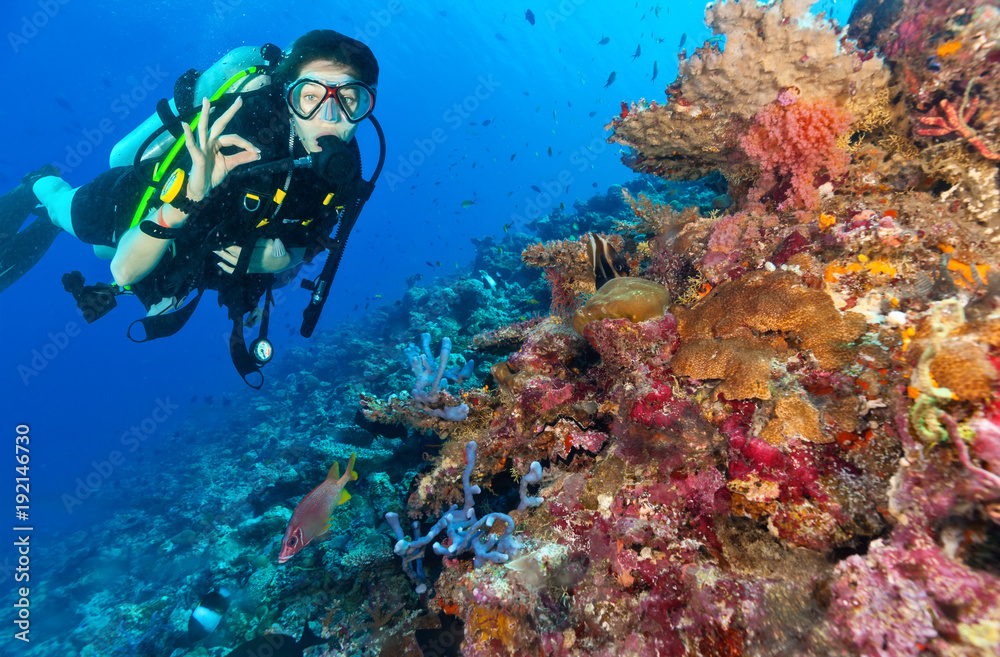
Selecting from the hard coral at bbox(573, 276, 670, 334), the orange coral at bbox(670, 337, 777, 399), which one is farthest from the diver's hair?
the orange coral at bbox(670, 337, 777, 399)

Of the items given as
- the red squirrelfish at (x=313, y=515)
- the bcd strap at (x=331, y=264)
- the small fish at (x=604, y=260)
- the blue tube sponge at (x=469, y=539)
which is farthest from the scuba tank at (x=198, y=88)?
the blue tube sponge at (x=469, y=539)

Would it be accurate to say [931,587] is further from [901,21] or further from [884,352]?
[901,21]

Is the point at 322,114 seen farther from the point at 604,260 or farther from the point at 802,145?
the point at 802,145

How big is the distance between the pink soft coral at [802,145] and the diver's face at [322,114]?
12.8 feet

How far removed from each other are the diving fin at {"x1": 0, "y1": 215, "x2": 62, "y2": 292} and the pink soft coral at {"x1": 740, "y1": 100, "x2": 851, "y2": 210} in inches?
365

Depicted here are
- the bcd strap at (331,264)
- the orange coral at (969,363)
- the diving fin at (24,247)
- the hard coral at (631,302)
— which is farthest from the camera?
the diving fin at (24,247)

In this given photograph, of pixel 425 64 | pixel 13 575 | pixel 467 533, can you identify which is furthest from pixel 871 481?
pixel 425 64

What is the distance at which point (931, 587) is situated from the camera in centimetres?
116

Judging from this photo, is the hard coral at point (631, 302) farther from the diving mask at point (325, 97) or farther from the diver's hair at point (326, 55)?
the diver's hair at point (326, 55)

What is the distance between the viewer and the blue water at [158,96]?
38719 mm

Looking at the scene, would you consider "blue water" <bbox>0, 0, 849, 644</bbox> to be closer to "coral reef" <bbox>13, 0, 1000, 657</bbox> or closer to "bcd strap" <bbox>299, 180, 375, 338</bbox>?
"bcd strap" <bbox>299, 180, 375, 338</bbox>

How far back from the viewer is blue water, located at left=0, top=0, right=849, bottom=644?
3872cm

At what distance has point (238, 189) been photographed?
3543 millimetres

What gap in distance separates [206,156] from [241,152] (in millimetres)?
759
